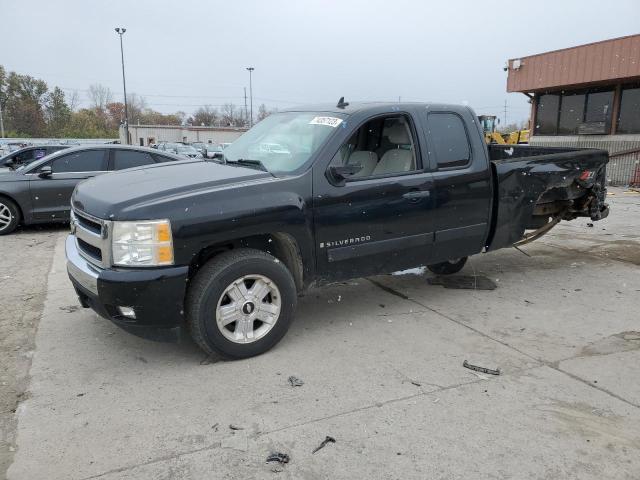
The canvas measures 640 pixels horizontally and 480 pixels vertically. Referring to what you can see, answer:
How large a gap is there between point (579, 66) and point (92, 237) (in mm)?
21021

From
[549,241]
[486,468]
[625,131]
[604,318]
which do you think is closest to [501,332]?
[604,318]

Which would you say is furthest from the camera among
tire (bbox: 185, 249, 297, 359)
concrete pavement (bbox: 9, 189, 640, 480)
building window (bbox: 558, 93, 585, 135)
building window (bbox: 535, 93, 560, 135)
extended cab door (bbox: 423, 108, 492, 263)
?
building window (bbox: 535, 93, 560, 135)

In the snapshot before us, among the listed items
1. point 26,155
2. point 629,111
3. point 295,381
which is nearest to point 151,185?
point 295,381

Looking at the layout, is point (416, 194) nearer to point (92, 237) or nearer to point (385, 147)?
point (385, 147)

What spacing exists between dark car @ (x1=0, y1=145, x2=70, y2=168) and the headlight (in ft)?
28.9

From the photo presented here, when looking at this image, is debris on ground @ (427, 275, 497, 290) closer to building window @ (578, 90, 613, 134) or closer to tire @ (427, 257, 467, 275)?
tire @ (427, 257, 467, 275)

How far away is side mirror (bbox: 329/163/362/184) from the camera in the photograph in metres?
4.09

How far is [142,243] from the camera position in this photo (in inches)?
136

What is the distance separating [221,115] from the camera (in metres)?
111

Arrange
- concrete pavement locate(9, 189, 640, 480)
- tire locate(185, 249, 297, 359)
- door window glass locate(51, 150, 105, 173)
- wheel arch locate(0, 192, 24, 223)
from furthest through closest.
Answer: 1. door window glass locate(51, 150, 105, 173)
2. wheel arch locate(0, 192, 24, 223)
3. tire locate(185, 249, 297, 359)
4. concrete pavement locate(9, 189, 640, 480)

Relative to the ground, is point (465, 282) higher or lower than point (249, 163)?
lower

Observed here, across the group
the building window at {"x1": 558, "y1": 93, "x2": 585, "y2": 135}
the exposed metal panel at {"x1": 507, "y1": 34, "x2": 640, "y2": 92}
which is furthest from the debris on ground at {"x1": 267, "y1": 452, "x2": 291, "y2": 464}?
the building window at {"x1": 558, "y1": 93, "x2": 585, "y2": 135}

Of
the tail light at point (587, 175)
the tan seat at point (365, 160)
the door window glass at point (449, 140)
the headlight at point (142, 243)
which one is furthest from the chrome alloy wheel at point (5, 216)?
the tail light at point (587, 175)

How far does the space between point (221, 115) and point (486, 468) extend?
114m
